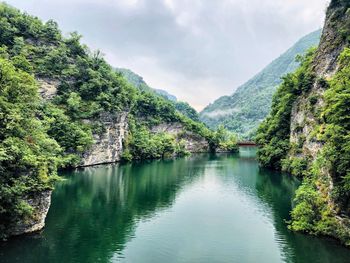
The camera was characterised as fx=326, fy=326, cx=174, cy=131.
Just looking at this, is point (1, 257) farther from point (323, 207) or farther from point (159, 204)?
point (323, 207)

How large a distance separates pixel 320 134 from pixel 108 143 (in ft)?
171

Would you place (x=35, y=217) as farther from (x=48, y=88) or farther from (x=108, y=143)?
(x=108, y=143)

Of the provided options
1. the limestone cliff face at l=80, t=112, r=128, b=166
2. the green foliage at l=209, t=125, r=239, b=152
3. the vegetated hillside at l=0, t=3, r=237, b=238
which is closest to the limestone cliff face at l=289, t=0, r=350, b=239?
the vegetated hillside at l=0, t=3, r=237, b=238

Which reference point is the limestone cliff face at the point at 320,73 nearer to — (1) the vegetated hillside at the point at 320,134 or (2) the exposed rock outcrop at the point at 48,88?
(1) the vegetated hillside at the point at 320,134

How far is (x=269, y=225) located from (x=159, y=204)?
12629mm

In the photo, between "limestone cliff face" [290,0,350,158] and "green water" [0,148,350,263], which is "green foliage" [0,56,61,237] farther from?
"limestone cliff face" [290,0,350,158]

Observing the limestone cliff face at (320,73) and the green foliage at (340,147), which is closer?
the green foliage at (340,147)

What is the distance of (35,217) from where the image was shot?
79.2ft

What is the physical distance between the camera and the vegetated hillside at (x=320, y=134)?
23266 mm

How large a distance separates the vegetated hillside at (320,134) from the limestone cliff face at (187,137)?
47.2 meters

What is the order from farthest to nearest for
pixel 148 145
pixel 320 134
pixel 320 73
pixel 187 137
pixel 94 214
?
1. pixel 187 137
2. pixel 148 145
3. pixel 320 73
4. pixel 320 134
5. pixel 94 214

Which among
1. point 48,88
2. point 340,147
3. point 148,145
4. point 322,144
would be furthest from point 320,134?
point 148,145

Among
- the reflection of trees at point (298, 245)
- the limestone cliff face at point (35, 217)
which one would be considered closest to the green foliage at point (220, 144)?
the reflection of trees at point (298, 245)

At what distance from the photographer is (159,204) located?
36.4 meters
